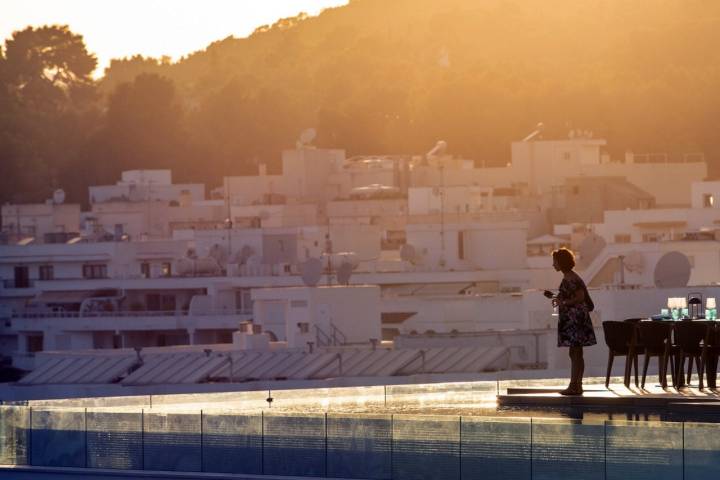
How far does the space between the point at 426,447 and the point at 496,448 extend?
2.05 feet

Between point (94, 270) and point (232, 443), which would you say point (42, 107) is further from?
point (232, 443)

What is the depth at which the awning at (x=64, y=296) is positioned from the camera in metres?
66.5

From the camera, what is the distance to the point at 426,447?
1778 centimetres

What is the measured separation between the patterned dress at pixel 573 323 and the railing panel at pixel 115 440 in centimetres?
368

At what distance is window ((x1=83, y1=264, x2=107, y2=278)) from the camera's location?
2677 inches

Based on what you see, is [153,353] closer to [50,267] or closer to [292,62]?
[50,267]

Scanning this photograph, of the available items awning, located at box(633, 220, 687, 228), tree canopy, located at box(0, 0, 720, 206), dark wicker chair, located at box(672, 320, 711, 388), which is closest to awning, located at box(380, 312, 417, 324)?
awning, located at box(633, 220, 687, 228)

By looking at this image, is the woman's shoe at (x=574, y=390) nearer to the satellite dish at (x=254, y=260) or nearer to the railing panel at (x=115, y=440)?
the railing panel at (x=115, y=440)

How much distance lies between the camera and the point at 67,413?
19.7m

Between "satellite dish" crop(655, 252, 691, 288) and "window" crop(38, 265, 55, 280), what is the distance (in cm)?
3309

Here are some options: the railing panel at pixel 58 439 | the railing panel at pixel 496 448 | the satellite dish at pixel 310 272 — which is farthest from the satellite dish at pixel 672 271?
the railing panel at pixel 496 448

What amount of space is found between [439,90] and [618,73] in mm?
21587

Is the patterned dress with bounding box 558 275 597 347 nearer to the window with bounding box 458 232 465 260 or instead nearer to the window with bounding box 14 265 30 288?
the window with bounding box 458 232 465 260

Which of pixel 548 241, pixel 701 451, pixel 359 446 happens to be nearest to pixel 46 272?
pixel 548 241
